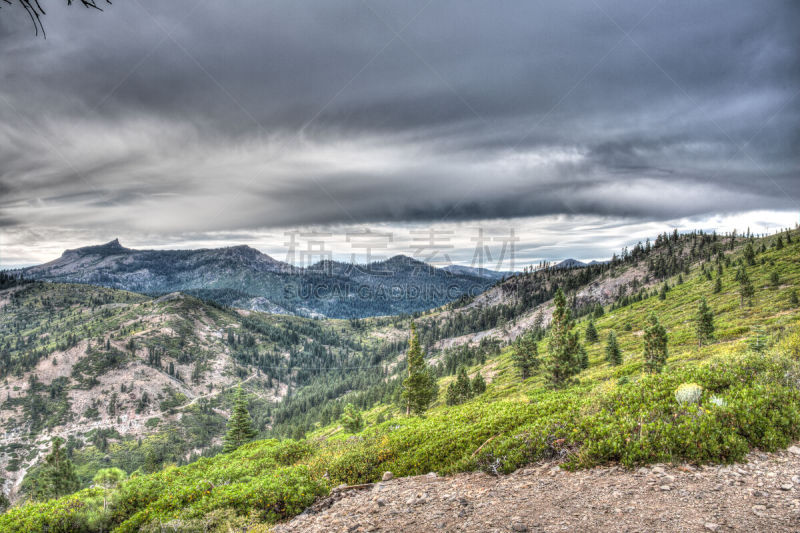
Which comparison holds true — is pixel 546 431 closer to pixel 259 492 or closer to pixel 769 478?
pixel 769 478

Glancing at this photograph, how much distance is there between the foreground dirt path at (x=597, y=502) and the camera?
6473 millimetres

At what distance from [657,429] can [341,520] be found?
934cm

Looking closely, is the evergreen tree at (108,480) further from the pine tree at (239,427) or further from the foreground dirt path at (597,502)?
the pine tree at (239,427)

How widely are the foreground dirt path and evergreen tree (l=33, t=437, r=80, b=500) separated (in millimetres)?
77591

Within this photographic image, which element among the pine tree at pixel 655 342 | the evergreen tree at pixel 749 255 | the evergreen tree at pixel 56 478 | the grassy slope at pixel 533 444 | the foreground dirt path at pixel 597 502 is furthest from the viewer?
the evergreen tree at pixel 749 255

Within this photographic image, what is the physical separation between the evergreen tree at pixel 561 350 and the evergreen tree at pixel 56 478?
81.0m

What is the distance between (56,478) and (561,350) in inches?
3398

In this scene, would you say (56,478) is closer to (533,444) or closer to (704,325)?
(533,444)

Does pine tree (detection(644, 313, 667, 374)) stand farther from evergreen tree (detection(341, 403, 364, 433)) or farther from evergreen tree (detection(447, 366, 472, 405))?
evergreen tree (detection(341, 403, 364, 433))

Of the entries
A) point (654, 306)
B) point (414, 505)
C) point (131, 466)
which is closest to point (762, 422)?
point (414, 505)

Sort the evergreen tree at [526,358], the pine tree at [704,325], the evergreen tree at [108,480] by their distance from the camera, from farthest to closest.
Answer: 1. the evergreen tree at [526,358]
2. the pine tree at [704,325]
3. the evergreen tree at [108,480]

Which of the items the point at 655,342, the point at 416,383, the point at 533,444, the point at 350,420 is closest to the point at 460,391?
the point at 416,383

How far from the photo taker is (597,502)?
7.65 metres

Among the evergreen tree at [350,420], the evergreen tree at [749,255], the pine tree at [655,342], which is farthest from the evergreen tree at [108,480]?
the evergreen tree at [749,255]
